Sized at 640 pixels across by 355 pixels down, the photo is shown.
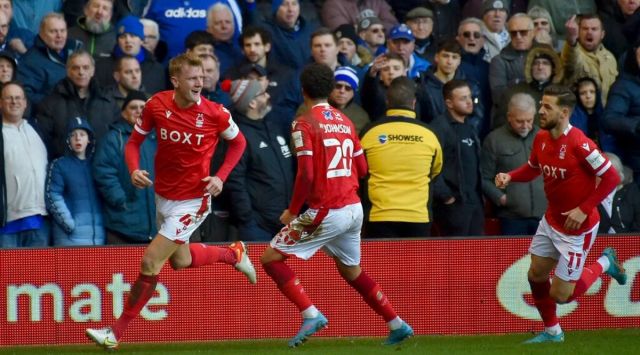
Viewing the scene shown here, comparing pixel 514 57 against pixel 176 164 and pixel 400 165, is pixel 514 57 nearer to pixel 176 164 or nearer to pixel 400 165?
pixel 400 165

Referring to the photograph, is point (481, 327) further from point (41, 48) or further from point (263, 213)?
point (41, 48)

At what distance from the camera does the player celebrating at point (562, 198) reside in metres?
12.6

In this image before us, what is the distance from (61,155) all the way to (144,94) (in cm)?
105

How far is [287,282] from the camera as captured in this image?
12.6m

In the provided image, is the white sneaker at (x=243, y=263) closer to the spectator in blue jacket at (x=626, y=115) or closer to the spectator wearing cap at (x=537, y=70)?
the spectator wearing cap at (x=537, y=70)

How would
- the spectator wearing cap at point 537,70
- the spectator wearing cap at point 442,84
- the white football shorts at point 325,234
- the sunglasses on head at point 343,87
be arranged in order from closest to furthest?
the white football shorts at point 325,234 → the sunglasses on head at point 343,87 → the spectator wearing cap at point 442,84 → the spectator wearing cap at point 537,70

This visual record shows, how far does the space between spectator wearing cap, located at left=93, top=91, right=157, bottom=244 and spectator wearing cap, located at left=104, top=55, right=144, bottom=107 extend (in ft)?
2.22

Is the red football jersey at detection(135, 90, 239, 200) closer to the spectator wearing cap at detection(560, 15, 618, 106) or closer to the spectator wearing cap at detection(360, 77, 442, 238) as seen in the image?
the spectator wearing cap at detection(360, 77, 442, 238)

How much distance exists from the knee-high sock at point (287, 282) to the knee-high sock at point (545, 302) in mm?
2037

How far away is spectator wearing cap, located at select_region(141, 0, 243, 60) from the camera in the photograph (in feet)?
58.2

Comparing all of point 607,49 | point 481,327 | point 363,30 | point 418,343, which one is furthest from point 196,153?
point 607,49

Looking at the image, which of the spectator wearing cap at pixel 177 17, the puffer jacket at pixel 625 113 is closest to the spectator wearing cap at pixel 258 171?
the spectator wearing cap at pixel 177 17

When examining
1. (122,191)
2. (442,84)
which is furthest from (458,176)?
(122,191)

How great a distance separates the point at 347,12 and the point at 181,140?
663 cm
